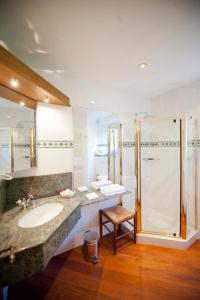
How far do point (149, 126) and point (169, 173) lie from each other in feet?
2.96

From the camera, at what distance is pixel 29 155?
161 centimetres

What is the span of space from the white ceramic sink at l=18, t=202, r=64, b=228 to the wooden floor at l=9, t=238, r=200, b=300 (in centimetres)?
68

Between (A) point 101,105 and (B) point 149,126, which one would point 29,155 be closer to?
(A) point 101,105

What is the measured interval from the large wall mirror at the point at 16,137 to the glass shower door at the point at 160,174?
5.63 ft

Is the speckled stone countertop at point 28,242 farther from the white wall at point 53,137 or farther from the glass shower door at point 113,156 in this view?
the glass shower door at point 113,156

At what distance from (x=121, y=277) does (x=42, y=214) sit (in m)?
1.10

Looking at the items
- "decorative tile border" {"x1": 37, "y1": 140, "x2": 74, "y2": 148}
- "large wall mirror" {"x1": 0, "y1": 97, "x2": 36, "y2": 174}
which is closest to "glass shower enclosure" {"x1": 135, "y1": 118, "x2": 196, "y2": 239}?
"decorative tile border" {"x1": 37, "y1": 140, "x2": 74, "y2": 148}

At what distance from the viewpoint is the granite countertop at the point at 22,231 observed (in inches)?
34.3

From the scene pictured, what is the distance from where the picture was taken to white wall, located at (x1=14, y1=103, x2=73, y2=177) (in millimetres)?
1681

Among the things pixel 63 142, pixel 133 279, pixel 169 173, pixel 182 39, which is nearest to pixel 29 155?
pixel 63 142

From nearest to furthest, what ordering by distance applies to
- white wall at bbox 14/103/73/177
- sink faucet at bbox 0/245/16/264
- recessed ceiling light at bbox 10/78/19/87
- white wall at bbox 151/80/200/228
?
sink faucet at bbox 0/245/16/264
recessed ceiling light at bbox 10/78/19/87
white wall at bbox 14/103/73/177
white wall at bbox 151/80/200/228

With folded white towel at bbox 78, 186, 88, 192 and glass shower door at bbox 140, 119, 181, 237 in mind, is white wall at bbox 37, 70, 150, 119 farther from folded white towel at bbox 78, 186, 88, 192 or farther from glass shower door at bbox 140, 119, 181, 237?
folded white towel at bbox 78, 186, 88, 192

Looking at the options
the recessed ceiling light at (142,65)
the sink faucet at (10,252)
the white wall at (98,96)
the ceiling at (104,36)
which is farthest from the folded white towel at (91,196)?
the recessed ceiling light at (142,65)

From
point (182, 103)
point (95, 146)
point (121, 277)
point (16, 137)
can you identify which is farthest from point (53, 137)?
point (182, 103)
